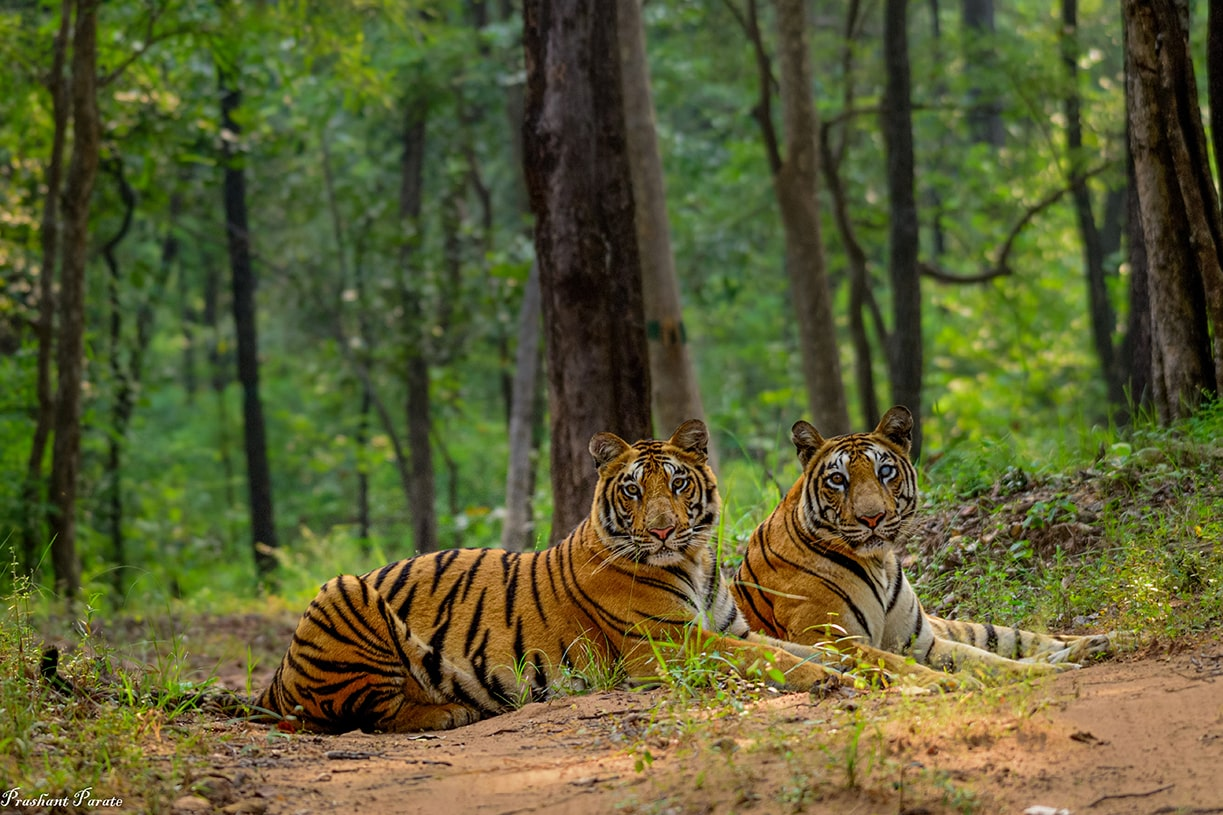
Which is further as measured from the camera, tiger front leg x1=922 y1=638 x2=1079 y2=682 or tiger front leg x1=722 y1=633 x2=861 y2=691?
tiger front leg x1=722 y1=633 x2=861 y2=691

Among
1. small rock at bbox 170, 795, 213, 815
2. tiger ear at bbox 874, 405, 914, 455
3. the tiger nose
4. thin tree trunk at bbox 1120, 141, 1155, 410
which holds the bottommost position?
small rock at bbox 170, 795, 213, 815

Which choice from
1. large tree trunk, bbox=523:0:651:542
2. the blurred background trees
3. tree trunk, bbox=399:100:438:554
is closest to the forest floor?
the blurred background trees

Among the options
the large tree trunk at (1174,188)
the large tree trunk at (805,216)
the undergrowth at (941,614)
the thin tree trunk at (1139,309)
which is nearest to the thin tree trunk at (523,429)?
the large tree trunk at (805,216)

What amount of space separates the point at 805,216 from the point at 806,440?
21.9 feet

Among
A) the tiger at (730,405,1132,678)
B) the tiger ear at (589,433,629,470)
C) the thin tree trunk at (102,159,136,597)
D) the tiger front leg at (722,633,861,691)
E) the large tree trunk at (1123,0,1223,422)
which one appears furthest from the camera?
the thin tree trunk at (102,159,136,597)

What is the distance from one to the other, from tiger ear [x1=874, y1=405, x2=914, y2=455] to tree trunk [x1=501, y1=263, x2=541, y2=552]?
7946 millimetres

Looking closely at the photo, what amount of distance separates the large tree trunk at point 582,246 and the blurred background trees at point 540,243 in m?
0.02

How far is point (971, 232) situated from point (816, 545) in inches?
771

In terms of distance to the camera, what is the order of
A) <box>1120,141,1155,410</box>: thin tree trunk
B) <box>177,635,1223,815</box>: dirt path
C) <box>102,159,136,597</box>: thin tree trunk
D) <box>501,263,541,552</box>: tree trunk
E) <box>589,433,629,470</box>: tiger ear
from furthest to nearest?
1. <box>102,159,136,597</box>: thin tree trunk
2. <box>501,263,541,552</box>: tree trunk
3. <box>1120,141,1155,410</box>: thin tree trunk
4. <box>589,433,629,470</box>: tiger ear
5. <box>177,635,1223,815</box>: dirt path

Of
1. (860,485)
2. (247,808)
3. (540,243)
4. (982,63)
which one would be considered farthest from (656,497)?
(982,63)

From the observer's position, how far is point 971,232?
23.8 m

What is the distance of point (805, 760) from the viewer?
3875 mm

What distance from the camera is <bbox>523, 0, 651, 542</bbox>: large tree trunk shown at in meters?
7.64

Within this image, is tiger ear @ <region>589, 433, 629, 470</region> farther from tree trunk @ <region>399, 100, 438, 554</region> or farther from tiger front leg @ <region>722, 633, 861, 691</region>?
tree trunk @ <region>399, 100, 438, 554</region>
